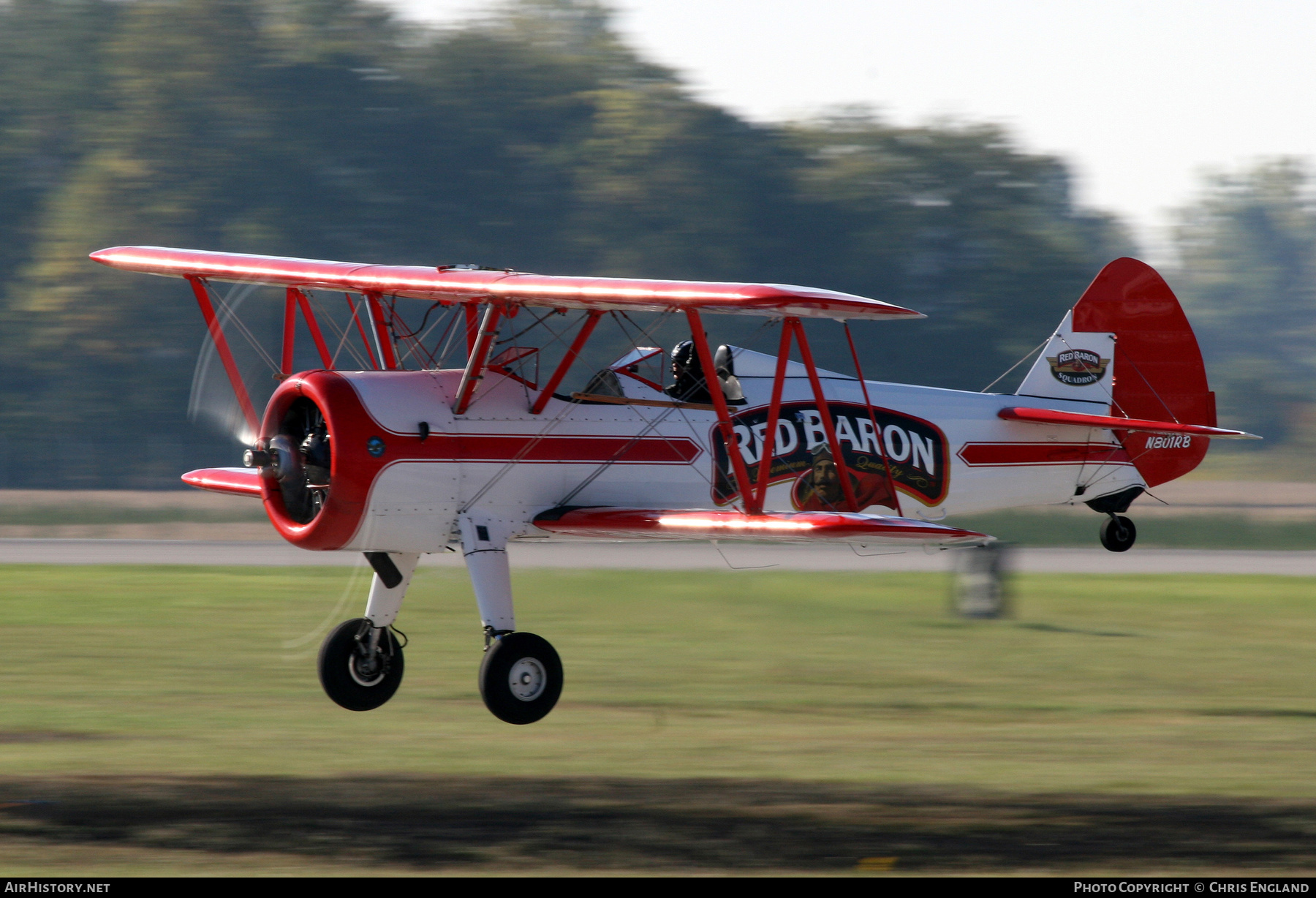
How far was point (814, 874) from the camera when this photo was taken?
309 inches

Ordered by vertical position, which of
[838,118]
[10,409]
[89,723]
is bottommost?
[89,723]

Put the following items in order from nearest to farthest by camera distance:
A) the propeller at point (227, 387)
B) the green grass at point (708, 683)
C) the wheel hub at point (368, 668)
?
the green grass at point (708, 683) < the wheel hub at point (368, 668) < the propeller at point (227, 387)

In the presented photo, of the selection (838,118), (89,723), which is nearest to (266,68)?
(838,118)

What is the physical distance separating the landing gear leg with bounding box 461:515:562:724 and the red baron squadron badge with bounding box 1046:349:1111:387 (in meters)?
6.21

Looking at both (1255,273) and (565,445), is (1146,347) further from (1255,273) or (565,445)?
(1255,273)

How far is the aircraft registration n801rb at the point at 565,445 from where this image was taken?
9.99 metres

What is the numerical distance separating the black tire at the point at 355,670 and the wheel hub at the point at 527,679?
59.9 inches

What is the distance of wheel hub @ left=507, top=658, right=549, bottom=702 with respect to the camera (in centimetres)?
1033

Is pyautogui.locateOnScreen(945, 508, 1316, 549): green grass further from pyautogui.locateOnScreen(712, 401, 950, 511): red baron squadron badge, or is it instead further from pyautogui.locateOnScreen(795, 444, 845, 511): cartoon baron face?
pyautogui.locateOnScreen(795, 444, 845, 511): cartoon baron face

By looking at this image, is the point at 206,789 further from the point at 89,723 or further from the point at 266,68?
the point at 266,68

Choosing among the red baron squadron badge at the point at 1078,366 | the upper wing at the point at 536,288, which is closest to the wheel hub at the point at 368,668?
the upper wing at the point at 536,288

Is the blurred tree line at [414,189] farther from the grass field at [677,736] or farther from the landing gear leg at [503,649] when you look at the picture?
the landing gear leg at [503,649]
